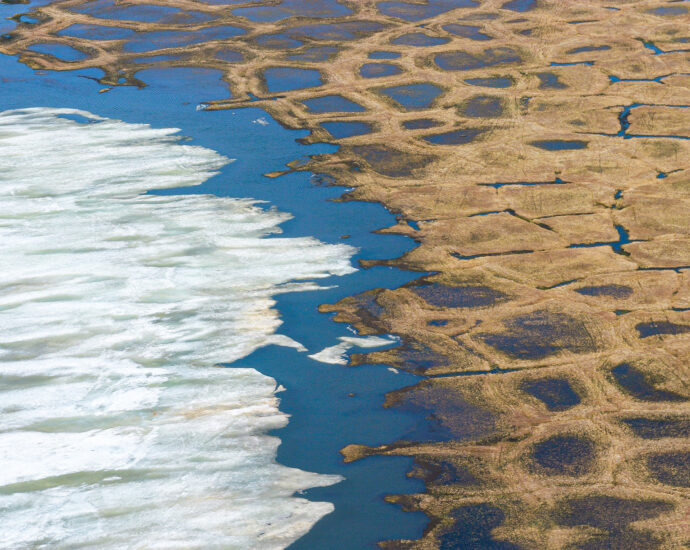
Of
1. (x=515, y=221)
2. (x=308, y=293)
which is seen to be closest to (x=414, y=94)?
(x=515, y=221)

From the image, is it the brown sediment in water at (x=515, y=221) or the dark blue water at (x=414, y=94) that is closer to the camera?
the brown sediment in water at (x=515, y=221)

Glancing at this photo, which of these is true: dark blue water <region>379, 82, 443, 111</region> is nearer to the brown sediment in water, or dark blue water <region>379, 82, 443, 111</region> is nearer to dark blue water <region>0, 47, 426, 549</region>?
the brown sediment in water

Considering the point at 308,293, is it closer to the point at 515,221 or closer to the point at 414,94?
the point at 515,221

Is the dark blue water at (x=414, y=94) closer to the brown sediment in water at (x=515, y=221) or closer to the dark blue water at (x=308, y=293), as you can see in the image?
the brown sediment in water at (x=515, y=221)

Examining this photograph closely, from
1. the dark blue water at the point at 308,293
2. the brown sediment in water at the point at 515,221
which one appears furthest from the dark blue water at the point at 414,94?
the dark blue water at the point at 308,293

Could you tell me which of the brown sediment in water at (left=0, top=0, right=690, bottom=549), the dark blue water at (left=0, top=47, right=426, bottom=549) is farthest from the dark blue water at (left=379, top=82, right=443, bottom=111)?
the dark blue water at (left=0, top=47, right=426, bottom=549)

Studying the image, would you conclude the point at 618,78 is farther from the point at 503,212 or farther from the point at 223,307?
the point at 223,307

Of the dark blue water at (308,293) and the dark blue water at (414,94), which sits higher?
the dark blue water at (414,94)
